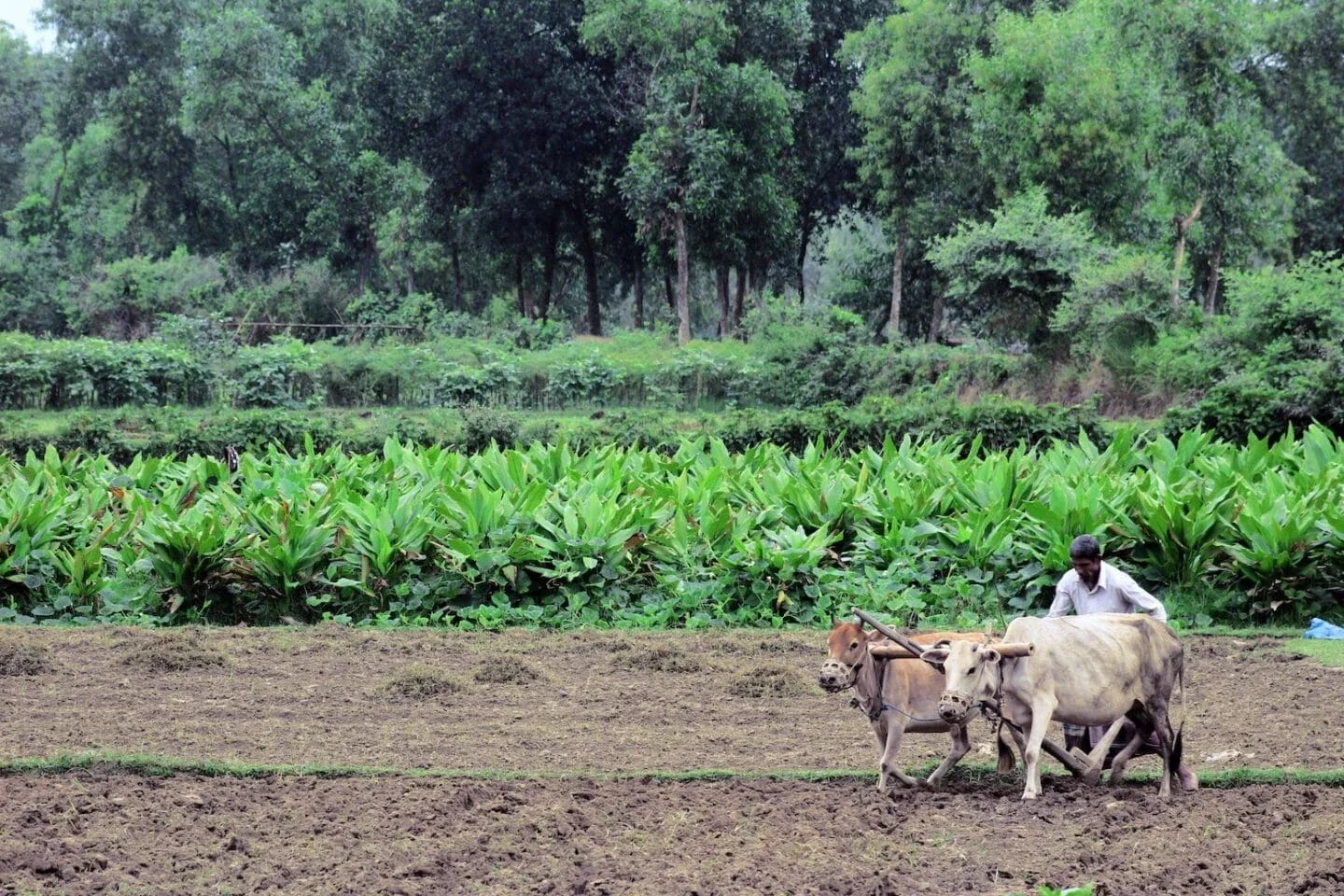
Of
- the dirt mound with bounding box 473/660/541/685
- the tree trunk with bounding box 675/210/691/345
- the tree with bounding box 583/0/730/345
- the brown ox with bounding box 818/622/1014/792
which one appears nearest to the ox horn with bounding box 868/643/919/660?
the brown ox with bounding box 818/622/1014/792

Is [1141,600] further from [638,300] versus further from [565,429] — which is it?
[638,300]

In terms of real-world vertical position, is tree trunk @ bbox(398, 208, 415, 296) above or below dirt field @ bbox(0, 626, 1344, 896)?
above

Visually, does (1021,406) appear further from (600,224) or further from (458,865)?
(600,224)

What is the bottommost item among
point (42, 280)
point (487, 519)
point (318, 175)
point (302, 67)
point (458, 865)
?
point (458, 865)

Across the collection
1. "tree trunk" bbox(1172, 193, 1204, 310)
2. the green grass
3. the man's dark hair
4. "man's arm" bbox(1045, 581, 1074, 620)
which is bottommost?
the green grass

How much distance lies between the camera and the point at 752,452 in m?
12.9

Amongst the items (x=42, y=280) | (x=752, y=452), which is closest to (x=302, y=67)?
(x=42, y=280)

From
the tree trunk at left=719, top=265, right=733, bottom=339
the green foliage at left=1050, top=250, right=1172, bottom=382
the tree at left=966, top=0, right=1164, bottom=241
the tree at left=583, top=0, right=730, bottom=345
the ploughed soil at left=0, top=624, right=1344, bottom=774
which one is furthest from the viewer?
the tree trunk at left=719, top=265, right=733, bottom=339

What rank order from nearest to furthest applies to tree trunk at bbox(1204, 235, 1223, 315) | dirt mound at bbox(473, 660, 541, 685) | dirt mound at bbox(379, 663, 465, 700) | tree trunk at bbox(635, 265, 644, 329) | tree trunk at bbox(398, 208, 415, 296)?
dirt mound at bbox(379, 663, 465, 700), dirt mound at bbox(473, 660, 541, 685), tree trunk at bbox(1204, 235, 1223, 315), tree trunk at bbox(635, 265, 644, 329), tree trunk at bbox(398, 208, 415, 296)

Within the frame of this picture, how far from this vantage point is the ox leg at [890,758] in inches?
233

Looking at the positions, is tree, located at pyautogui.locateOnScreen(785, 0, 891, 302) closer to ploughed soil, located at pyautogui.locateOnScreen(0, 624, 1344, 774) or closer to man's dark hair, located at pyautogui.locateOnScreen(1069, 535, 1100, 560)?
ploughed soil, located at pyautogui.locateOnScreen(0, 624, 1344, 774)

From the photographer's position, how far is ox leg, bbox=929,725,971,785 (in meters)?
5.95

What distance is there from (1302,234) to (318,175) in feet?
94.2

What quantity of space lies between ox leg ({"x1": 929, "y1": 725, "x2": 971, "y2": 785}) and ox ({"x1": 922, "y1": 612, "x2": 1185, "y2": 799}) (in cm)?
24
